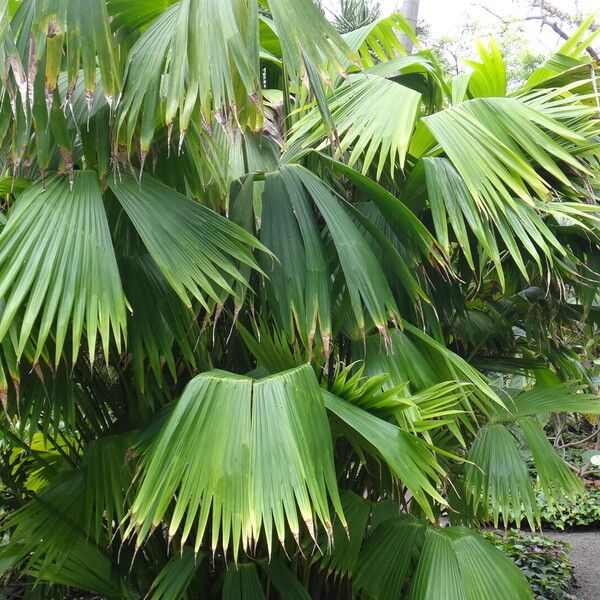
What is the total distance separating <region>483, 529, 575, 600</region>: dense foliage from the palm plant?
1662 mm

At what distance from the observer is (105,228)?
1646mm

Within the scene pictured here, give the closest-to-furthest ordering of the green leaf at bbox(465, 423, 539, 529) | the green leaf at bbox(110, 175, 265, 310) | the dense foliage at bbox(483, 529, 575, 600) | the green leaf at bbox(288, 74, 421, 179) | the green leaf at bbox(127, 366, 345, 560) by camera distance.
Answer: the green leaf at bbox(127, 366, 345, 560)
the green leaf at bbox(110, 175, 265, 310)
the green leaf at bbox(288, 74, 421, 179)
the green leaf at bbox(465, 423, 539, 529)
the dense foliage at bbox(483, 529, 575, 600)

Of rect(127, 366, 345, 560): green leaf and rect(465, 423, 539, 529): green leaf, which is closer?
rect(127, 366, 345, 560): green leaf

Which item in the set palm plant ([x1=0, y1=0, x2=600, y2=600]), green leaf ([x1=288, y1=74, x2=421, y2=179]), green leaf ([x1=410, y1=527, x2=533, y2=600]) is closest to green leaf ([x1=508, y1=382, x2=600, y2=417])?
palm plant ([x1=0, y1=0, x2=600, y2=600])

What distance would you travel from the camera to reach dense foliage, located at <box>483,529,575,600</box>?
12.3ft

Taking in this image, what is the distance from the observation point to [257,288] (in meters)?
2.01

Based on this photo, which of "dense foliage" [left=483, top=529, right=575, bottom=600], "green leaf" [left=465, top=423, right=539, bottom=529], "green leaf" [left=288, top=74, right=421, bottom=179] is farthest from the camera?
"dense foliage" [left=483, top=529, right=575, bottom=600]

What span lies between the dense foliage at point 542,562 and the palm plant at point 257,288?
1662 mm

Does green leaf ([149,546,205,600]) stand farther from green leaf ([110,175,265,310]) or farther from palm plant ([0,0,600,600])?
green leaf ([110,175,265,310])

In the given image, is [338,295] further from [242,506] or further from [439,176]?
[242,506]

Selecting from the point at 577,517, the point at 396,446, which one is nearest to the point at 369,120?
the point at 396,446

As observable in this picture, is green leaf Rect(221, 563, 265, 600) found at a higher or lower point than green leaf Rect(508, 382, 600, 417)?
lower

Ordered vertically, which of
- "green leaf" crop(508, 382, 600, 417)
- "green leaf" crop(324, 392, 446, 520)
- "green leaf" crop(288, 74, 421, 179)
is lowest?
"green leaf" crop(508, 382, 600, 417)

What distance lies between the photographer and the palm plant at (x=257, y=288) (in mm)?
1510
